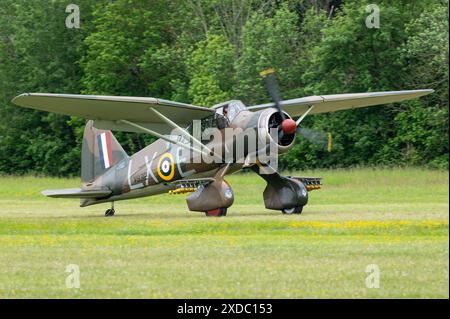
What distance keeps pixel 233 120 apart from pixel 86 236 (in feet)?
19.3

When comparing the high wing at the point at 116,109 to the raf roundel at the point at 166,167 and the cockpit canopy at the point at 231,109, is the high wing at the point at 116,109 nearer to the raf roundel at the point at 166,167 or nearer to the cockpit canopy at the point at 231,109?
the cockpit canopy at the point at 231,109

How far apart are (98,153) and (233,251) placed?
12052 mm

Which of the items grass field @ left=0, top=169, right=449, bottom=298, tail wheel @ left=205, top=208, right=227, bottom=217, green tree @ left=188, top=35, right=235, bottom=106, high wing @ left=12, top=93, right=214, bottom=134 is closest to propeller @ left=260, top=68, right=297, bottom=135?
high wing @ left=12, top=93, right=214, bottom=134

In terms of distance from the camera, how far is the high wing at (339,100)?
81.6ft

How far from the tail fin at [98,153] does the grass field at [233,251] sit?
1097 millimetres

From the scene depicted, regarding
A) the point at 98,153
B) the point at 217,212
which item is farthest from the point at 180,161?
the point at 98,153

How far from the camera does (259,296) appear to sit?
11289 mm

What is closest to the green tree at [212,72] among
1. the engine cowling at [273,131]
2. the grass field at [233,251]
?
the grass field at [233,251]

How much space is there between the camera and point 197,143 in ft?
77.5

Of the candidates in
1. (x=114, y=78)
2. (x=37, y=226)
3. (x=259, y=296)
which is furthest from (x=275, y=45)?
(x=259, y=296)

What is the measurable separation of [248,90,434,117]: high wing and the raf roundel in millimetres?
2233

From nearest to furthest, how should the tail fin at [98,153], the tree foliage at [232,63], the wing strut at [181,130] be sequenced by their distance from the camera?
the wing strut at [181,130], the tail fin at [98,153], the tree foliage at [232,63]

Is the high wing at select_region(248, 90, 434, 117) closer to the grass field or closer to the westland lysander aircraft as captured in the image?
the westland lysander aircraft

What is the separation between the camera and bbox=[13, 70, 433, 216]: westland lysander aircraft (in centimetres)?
2230
